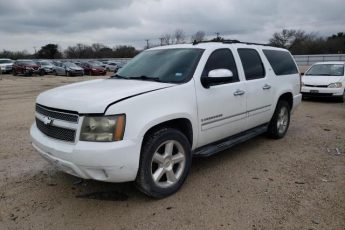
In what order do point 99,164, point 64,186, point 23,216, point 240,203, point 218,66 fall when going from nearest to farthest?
point 99,164, point 23,216, point 240,203, point 64,186, point 218,66

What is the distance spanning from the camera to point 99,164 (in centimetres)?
335

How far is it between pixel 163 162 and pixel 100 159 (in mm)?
871

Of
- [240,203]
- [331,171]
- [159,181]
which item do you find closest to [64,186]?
[159,181]

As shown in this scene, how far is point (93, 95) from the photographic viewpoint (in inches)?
143

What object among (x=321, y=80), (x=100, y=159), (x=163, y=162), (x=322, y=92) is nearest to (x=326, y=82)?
(x=321, y=80)

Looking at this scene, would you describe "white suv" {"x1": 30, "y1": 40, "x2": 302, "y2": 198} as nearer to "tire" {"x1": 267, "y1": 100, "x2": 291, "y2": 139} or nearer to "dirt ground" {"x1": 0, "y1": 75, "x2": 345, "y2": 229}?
"dirt ground" {"x1": 0, "y1": 75, "x2": 345, "y2": 229}

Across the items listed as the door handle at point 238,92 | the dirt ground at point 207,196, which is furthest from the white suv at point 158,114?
the dirt ground at point 207,196

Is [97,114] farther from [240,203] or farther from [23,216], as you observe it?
[240,203]

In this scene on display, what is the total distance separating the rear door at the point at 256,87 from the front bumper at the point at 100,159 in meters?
2.45

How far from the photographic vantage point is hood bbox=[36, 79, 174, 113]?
3.43 metres

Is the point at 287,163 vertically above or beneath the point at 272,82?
beneath

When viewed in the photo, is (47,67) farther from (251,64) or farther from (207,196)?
(207,196)

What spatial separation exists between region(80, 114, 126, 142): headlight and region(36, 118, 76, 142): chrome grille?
18 centimetres

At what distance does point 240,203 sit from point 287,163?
1754 mm
